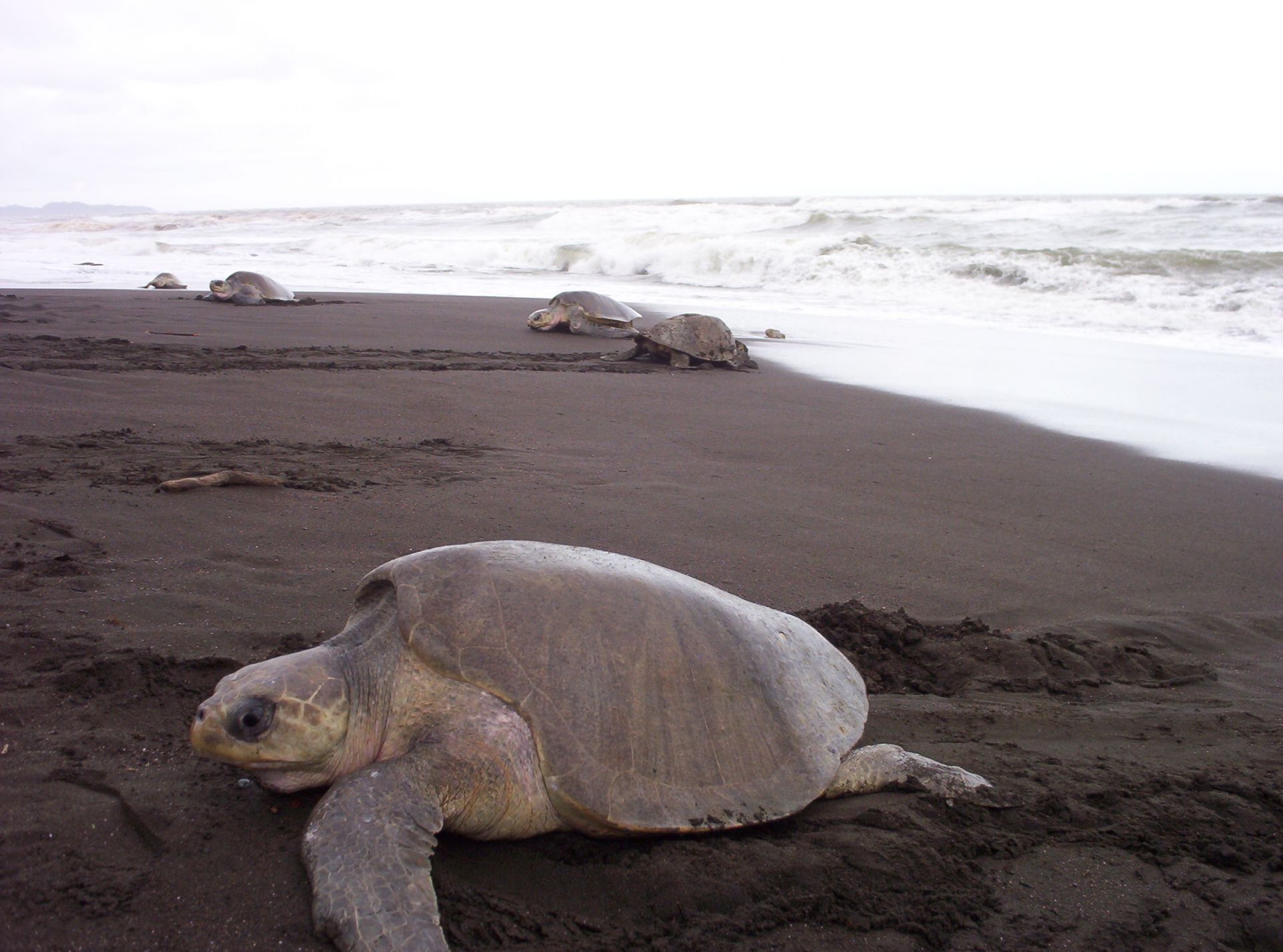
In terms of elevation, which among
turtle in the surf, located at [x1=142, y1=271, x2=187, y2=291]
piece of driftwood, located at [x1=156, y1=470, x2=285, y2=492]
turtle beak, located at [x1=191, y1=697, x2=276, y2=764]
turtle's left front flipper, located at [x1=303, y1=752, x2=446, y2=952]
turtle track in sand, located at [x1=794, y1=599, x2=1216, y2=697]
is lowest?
turtle track in sand, located at [x1=794, y1=599, x2=1216, y2=697]

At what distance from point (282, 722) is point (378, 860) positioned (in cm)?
38

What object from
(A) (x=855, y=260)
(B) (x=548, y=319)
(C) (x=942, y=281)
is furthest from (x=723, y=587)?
(A) (x=855, y=260)

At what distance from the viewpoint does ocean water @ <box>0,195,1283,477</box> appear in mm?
7254

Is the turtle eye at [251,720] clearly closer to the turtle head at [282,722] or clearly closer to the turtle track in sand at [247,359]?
the turtle head at [282,722]

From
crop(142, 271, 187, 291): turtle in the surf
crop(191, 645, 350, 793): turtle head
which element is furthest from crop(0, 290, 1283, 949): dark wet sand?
crop(142, 271, 187, 291): turtle in the surf

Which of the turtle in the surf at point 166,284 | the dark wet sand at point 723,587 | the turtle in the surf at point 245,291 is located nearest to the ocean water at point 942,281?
the turtle in the surf at point 166,284

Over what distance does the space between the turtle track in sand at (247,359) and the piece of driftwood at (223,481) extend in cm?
301

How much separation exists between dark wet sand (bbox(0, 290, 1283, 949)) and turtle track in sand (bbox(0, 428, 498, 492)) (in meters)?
0.03

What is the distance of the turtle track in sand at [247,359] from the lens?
6.33 meters

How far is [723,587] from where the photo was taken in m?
3.26

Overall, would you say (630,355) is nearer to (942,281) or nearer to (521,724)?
(521,724)

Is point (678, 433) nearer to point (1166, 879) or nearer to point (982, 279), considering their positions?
point (1166, 879)

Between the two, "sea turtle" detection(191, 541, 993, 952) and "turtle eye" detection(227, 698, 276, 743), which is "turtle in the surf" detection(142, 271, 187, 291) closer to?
"sea turtle" detection(191, 541, 993, 952)

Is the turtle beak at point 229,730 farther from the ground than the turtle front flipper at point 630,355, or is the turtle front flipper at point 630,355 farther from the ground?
the turtle front flipper at point 630,355
